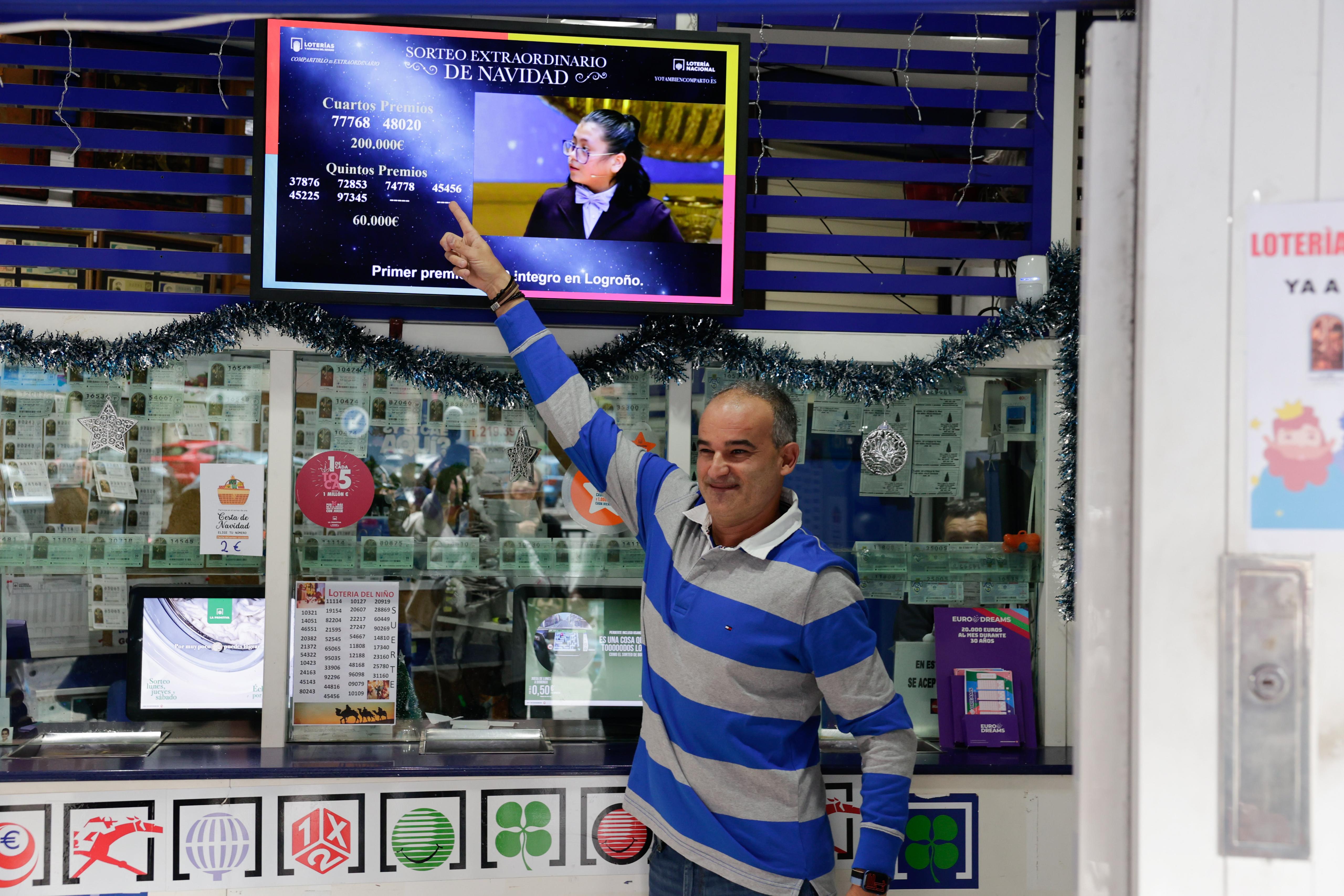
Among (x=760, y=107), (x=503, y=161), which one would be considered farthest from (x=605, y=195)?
(x=760, y=107)

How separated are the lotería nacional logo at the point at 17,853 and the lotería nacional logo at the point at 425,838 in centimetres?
91

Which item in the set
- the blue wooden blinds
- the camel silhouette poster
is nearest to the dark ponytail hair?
the blue wooden blinds

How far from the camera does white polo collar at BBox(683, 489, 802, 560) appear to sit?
2.15 metres

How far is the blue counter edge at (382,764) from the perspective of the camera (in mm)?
2576

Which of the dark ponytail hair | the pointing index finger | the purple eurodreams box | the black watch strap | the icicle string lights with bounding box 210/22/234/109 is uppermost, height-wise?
the icicle string lights with bounding box 210/22/234/109

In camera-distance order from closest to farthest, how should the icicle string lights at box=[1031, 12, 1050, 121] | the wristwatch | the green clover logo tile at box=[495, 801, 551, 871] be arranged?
1. the wristwatch
2. the green clover logo tile at box=[495, 801, 551, 871]
3. the icicle string lights at box=[1031, 12, 1050, 121]

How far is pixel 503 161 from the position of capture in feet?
9.02

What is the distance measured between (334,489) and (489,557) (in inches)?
19.5

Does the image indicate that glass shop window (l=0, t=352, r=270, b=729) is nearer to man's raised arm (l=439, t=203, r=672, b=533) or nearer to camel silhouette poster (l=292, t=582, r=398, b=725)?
camel silhouette poster (l=292, t=582, r=398, b=725)

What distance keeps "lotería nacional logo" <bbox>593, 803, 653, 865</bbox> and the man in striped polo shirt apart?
425 mm

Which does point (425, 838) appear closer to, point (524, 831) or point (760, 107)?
point (524, 831)

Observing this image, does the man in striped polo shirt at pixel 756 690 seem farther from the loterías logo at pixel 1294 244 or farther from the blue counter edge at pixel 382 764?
the loterías logo at pixel 1294 244

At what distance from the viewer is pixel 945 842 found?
9.02 ft

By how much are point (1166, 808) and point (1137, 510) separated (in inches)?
12.5
